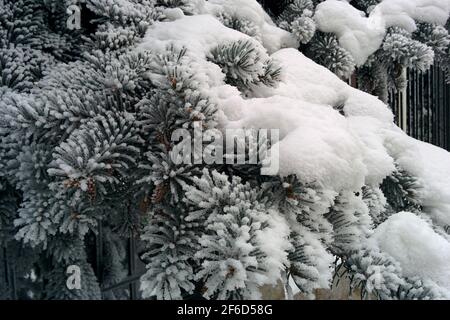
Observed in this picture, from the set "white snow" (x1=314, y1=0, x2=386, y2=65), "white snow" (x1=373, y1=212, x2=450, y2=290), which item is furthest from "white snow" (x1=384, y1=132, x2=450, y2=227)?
"white snow" (x1=314, y1=0, x2=386, y2=65)

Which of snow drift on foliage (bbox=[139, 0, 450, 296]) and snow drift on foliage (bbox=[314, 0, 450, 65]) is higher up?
snow drift on foliage (bbox=[314, 0, 450, 65])

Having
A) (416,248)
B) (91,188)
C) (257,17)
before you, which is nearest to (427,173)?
(416,248)

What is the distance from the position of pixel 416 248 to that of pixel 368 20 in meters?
→ 0.92

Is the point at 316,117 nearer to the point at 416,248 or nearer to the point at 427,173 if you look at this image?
the point at 416,248

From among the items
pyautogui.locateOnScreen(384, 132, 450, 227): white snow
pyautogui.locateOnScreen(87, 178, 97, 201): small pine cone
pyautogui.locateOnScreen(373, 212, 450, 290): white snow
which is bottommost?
pyautogui.locateOnScreen(373, 212, 450, 290): white snow

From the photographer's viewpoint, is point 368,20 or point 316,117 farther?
point 368,20

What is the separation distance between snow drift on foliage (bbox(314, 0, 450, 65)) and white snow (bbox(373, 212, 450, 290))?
2.28 feet

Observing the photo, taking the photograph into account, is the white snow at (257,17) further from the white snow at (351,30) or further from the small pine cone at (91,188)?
the small pine cone at (91,188)

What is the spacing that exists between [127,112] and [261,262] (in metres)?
0.44

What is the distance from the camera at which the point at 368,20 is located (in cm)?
163

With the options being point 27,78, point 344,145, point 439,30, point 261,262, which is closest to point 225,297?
point 261,262

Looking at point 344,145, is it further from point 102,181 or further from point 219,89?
point 102,181

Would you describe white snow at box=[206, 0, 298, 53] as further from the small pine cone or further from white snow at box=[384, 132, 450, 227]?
the small pine cone

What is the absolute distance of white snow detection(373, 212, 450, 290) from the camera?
96 centimetres
